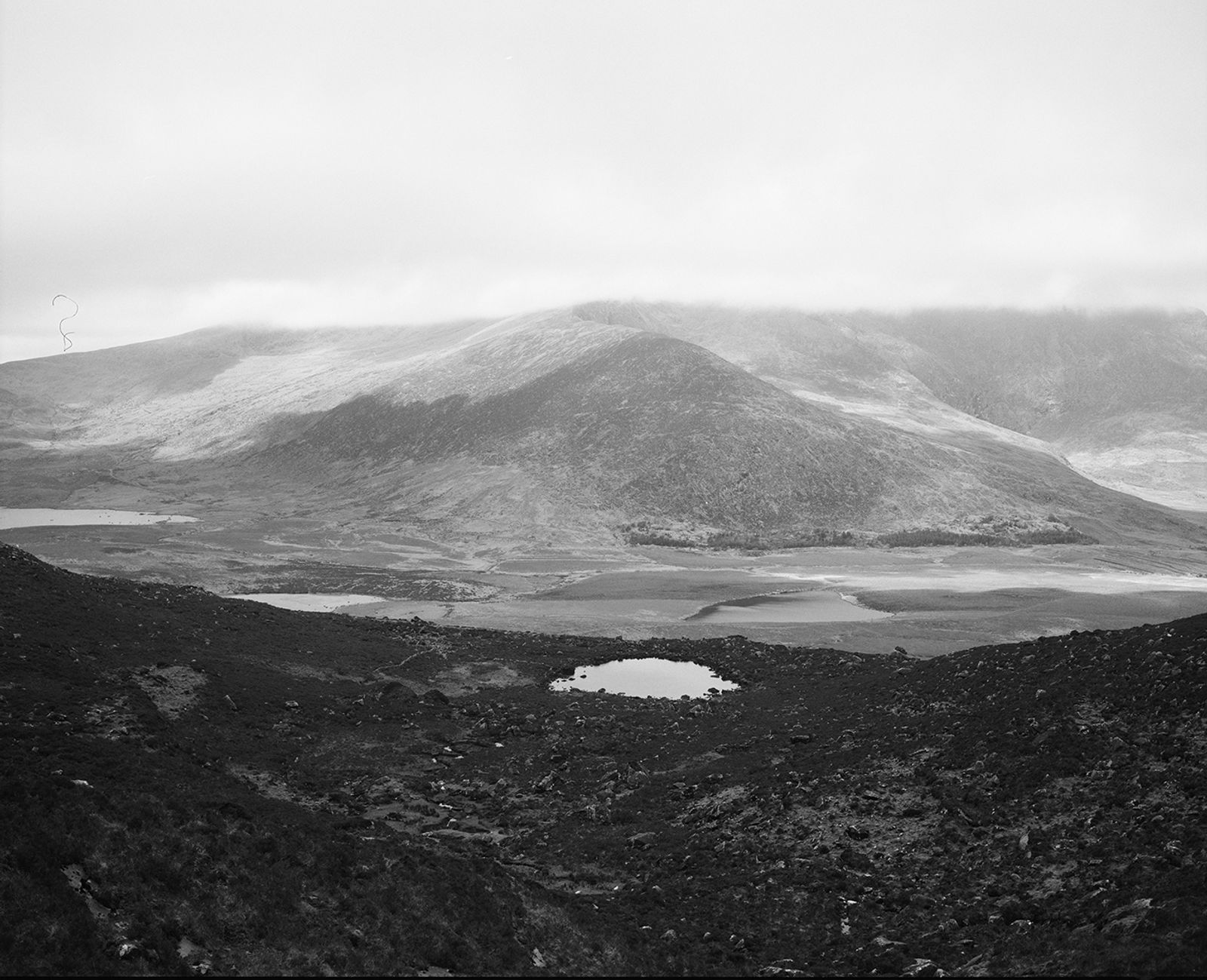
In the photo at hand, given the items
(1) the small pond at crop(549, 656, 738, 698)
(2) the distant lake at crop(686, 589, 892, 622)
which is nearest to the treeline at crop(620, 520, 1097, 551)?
(2) the distant lake at crop(686, 589, 892, 622)

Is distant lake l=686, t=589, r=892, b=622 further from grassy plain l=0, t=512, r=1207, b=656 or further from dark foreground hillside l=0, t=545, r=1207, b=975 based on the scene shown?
dark foreground hillside l=0, t=545, r=1207, b=975

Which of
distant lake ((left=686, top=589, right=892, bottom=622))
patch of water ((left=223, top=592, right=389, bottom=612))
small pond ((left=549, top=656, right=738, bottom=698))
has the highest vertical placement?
patch of water ((left=223, top=592, right=389, bottom=612))

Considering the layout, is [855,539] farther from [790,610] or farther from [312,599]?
[312,599]

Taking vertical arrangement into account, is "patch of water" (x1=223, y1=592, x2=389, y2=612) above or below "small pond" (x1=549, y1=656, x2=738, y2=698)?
above

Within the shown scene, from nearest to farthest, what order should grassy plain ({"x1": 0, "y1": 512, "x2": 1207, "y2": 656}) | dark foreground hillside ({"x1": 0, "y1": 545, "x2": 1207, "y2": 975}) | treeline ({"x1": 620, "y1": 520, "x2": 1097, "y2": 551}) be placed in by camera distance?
dark foreground hillside ({"x1": 0, "y1": 545, "x2": 1207, "y2": 975}) → grassy plain ({"x1": 0, "y1": 512, "x2": 1207, "y2": 656}) → treeline ({"x1": 620, "y1": 520, "x2": 1097, "y2": 551})

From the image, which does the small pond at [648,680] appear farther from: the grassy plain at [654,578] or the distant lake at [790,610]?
the distant lake at [790,610]

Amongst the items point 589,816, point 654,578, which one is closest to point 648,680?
point 589,816

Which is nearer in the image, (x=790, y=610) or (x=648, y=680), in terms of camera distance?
(x=648, y=680)
